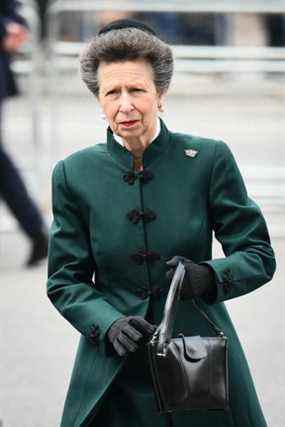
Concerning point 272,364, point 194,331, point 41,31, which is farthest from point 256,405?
point 41,31

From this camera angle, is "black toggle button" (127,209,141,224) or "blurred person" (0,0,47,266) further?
"blurred person" (0,0,47,266)

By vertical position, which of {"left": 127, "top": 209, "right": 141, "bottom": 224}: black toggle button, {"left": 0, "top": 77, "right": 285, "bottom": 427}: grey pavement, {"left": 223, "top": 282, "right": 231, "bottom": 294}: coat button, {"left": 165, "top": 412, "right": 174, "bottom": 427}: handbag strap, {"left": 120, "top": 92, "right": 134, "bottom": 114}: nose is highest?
{"left": 120, "top": 92, "right": 134, "bottom": 114}: nose

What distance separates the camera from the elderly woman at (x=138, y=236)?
3432 millimetres

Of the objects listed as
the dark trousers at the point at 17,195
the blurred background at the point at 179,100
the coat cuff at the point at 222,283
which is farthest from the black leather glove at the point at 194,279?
the blurred background at the point at 179,100

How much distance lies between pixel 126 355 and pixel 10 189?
5098mm

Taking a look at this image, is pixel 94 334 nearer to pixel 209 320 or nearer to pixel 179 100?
pixel 209 320

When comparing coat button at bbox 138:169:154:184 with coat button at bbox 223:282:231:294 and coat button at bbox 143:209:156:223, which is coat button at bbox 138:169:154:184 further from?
coat button at bbox 223:282:231:294

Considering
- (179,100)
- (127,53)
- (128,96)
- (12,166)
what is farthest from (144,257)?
(179,100)

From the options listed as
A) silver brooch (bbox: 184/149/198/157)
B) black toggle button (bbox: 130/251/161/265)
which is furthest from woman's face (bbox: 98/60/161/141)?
black toggle button (bbox: 130/251/161/265)

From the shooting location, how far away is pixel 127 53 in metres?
3.42

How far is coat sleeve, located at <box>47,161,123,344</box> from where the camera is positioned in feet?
11.2

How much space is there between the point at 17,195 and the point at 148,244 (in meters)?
4.86

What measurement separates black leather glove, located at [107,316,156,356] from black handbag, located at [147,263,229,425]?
0.07m

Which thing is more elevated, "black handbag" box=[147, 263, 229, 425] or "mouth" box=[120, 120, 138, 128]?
"mouth" box=[120, 120, 138, 128]
